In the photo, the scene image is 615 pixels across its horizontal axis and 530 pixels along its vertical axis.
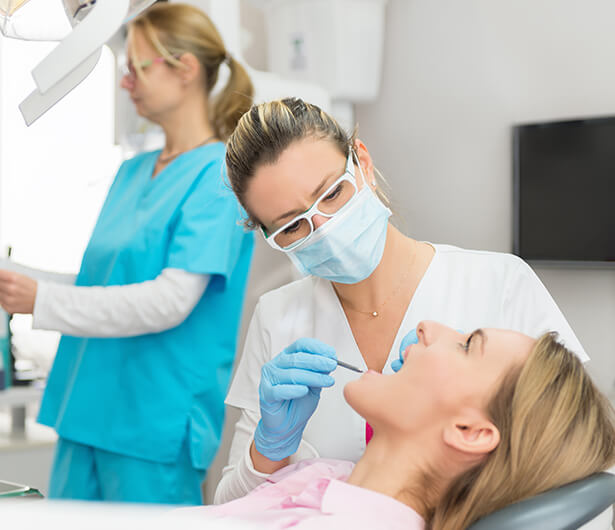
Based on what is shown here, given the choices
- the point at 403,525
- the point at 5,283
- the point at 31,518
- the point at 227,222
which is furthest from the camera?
the point at 227,222

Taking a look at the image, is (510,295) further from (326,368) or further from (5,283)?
(5,283)

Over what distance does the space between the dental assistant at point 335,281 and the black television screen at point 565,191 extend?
0.92 metres

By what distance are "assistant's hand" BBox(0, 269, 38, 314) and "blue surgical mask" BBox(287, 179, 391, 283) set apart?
0.72 m

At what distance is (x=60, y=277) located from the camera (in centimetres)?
193

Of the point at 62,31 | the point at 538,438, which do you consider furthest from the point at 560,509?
the point at 62,31

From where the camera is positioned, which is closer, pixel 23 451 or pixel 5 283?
pixel 5 283

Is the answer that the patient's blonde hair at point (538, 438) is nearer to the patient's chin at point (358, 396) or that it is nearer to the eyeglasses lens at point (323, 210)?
the patient's chin at point (358, 396)

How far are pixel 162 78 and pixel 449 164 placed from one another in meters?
1.07

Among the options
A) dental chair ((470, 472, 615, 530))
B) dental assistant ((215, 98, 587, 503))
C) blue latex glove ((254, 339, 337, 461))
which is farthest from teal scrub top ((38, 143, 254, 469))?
dental chair ((470, 472, 615, 530))

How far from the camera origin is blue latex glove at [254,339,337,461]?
108 cm

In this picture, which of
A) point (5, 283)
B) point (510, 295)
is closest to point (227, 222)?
point (5, 283)

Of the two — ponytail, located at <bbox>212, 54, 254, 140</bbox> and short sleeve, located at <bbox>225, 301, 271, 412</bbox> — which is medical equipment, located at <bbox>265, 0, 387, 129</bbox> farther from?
short sleeve, located at <bbox>225, 301, 271, 412</bbox>

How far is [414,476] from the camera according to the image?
1062mm

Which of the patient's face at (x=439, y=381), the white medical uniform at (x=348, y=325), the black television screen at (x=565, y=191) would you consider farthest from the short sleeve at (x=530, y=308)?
A: the black television screen at (x=565, y=191)
